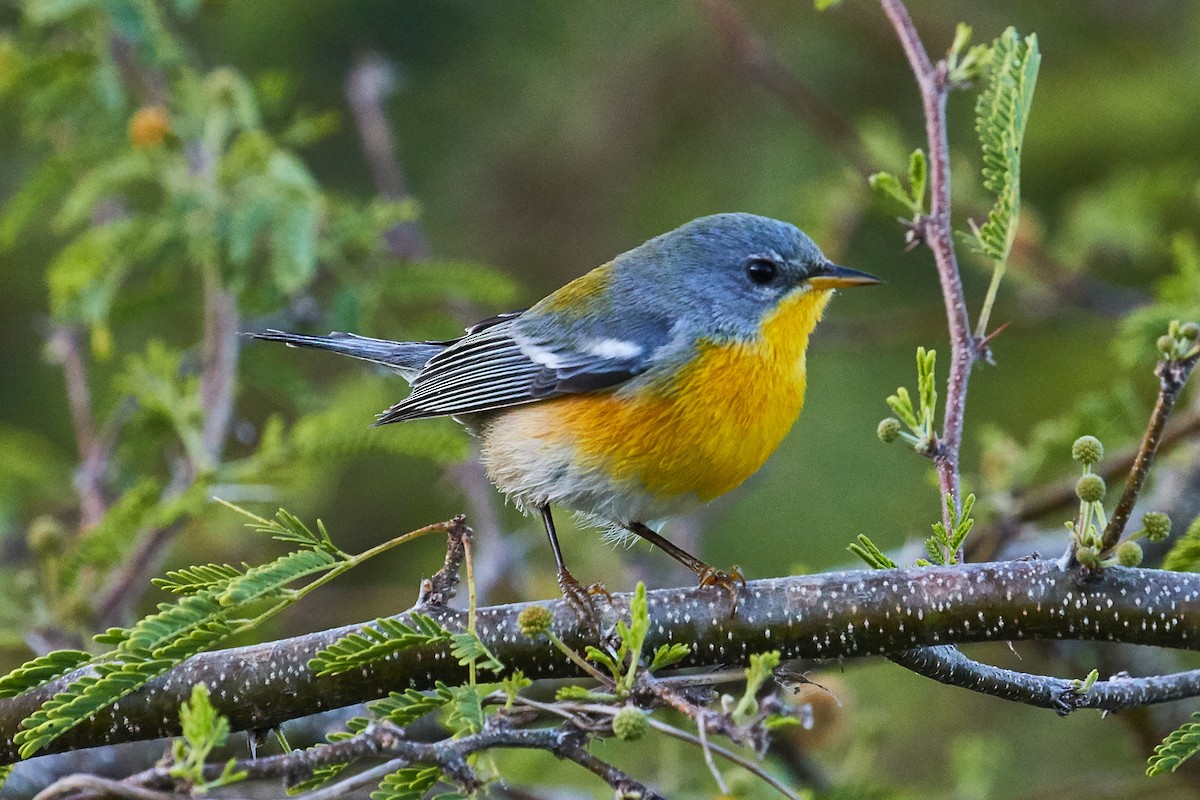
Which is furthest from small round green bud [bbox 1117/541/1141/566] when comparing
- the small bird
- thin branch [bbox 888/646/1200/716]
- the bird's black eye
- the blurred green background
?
the blurred green background

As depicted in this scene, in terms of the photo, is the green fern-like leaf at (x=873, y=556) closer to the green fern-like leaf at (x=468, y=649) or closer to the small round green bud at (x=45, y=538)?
the green fern-like leaf at (x=468, y=649)

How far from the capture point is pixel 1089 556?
2191 mm

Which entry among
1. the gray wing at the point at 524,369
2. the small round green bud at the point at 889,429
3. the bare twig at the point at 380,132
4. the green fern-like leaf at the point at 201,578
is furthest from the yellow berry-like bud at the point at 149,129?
the small round green bud at the point at 889,429

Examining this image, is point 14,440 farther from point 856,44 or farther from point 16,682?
point 856,44

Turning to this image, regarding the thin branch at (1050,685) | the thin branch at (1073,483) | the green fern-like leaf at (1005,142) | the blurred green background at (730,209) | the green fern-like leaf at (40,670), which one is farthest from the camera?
the blurred green background at (730,209)

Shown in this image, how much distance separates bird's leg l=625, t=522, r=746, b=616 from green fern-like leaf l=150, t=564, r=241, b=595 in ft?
3.01

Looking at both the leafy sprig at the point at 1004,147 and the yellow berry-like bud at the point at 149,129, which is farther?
the yellow berry-like bud at the point at 149,129

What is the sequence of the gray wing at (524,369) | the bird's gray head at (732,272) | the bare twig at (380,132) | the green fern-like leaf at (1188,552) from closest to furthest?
the green fern-like leaf at (1188,552), the gray wing at (524,369), the bird's gray head at (732,272), the bare twig at (380,132)

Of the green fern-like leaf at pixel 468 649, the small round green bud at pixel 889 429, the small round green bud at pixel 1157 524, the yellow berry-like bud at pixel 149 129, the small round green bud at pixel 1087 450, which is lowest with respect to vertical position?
the green fern-like leaf at pixel 468 649

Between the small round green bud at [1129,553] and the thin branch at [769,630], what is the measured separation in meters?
0.13

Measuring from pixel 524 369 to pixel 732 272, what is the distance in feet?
2.28

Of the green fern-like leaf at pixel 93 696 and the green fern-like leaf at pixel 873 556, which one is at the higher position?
the green fern-like leaf at pixel 873 556

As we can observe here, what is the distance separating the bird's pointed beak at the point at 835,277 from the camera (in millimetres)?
3590

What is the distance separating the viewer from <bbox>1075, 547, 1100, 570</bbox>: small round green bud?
219cm
